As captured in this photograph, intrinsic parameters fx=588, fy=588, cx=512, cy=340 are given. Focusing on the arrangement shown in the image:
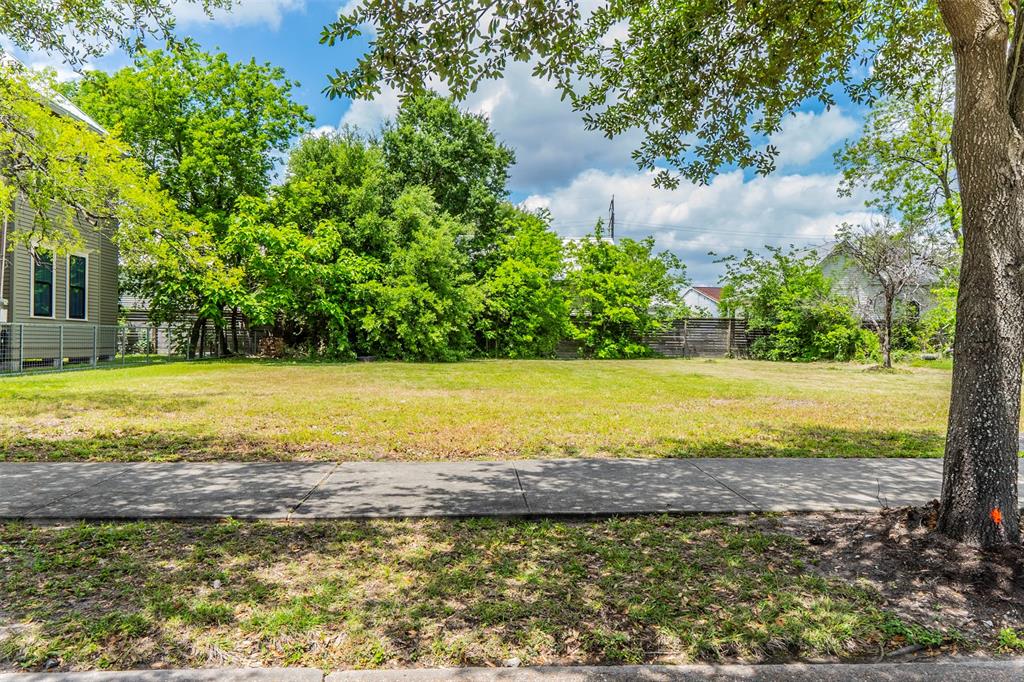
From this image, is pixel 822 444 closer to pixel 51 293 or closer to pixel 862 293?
pixel 51 293

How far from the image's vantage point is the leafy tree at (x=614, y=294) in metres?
26.1

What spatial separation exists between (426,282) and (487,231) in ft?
24.0

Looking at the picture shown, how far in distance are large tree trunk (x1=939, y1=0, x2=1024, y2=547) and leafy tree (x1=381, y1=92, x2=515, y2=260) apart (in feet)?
75.1

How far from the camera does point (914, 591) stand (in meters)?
3.06

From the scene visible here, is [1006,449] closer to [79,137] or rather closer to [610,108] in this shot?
[610,108]

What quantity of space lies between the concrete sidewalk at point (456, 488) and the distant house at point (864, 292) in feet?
54.0

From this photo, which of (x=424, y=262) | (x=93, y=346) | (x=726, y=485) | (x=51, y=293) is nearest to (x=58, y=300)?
(x=51, y=293)

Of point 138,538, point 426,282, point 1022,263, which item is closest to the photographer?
point 1022,263

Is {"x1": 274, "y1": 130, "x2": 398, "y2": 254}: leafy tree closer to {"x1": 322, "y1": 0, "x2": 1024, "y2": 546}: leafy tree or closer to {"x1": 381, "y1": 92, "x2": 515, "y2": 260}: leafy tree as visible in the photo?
{"x1": 381, "y1": 92, "x2": 515, "y2": 260}: leafy tree

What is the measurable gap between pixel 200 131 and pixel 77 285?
660 cm

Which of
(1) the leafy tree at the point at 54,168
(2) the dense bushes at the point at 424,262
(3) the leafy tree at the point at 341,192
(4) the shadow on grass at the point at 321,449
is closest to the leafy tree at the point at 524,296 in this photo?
(2) the dense bushes at the point at 424,262

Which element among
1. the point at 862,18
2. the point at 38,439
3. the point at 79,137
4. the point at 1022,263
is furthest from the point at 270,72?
the point at 1022,263

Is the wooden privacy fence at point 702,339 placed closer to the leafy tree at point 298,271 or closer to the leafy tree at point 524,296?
the leafy tree at point 524,296

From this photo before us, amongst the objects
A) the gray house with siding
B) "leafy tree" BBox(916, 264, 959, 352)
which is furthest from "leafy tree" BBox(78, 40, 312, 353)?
"leafy tree" BBox(916, 264, 959, 352)
